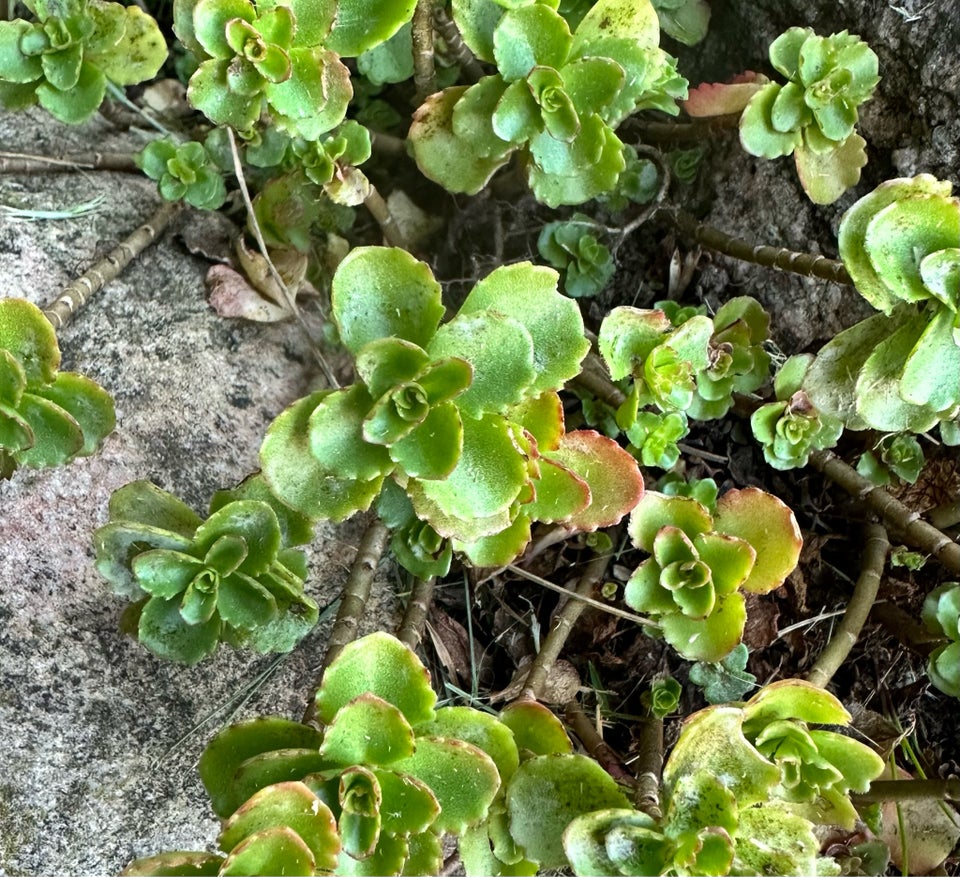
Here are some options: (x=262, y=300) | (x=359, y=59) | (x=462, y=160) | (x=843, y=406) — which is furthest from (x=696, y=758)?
(x=359, y=59)

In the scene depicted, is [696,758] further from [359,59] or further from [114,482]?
[359,59]

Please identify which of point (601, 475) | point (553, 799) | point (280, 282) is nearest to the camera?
point (553, 799)

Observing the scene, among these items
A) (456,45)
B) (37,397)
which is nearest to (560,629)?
(37,397)

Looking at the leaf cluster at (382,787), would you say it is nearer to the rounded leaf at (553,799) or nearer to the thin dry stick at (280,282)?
the rounded leaf at (553,799)

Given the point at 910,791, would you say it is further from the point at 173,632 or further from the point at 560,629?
the point at 173,632

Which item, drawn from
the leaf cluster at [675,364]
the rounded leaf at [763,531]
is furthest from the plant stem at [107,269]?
the rounded leaf at [763,531]
